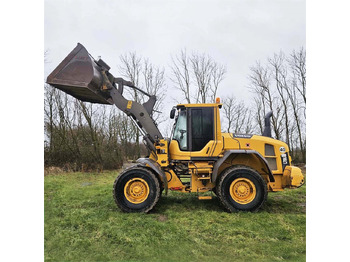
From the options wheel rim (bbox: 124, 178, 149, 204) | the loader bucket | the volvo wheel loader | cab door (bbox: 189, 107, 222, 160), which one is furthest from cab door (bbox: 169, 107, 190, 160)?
the loader bucket

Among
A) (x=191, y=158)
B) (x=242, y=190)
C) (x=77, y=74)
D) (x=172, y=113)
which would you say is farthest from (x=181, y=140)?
(x=77, y=74)

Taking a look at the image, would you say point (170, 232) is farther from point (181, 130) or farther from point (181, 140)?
point (181, 130)

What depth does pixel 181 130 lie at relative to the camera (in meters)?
4.42

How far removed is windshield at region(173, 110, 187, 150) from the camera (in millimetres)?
4355

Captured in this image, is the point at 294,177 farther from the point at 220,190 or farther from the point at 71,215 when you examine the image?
the point at 71,215

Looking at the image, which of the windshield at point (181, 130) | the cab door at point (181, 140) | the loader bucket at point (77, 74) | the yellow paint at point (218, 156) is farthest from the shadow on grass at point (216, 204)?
the loader bucket at point (77, 74)

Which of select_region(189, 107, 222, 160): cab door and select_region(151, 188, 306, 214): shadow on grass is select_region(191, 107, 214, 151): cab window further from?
select_region(151, 188, 306, 214): shadow on grass

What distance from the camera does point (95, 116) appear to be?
8.00 meters

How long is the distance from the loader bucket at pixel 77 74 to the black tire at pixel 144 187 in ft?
5.24

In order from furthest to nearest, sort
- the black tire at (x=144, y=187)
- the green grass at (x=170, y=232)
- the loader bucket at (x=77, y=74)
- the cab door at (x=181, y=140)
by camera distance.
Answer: the cab door at (x=181, y=140), the black tire at (x=144, y=187), the loader bucket at (x=77, y=74), the green grass at (x=170, y=232)

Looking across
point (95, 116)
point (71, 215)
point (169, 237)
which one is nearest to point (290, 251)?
point (169, 237)

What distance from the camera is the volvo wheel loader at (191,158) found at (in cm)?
398

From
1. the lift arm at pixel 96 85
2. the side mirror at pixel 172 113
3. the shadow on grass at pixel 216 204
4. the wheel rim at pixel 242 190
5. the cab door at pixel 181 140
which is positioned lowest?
the shadow on grass at pixel 216 204

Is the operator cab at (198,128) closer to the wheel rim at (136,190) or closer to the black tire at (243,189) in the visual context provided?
the black tire at (243,189)
